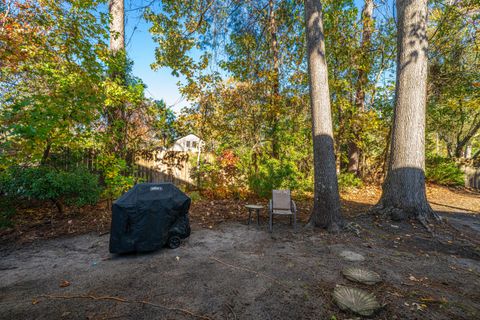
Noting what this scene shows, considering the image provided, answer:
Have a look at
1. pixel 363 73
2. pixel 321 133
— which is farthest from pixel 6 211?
pixel 363 73

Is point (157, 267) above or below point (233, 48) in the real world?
below

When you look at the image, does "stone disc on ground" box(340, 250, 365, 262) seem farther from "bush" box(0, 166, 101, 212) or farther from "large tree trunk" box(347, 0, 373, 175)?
"large tree trunk" box(347, 0, 373, 175)

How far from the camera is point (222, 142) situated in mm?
8195

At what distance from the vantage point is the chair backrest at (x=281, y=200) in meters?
4.93

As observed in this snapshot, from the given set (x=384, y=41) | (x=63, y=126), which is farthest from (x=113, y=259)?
(x=384, y=41)

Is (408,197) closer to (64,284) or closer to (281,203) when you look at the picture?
(281,203)

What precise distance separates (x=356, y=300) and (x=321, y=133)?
3118mm

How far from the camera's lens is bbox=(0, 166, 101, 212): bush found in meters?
4.07

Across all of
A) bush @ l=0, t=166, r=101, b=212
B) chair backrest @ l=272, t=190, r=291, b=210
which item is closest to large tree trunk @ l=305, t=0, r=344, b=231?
chair backrest @ l=272, t=190, r=291, b=210

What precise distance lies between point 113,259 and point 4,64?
6.08 metres

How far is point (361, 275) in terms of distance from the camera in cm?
252

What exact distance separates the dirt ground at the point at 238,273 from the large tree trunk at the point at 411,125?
0.57 m

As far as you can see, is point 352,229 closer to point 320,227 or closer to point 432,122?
point 320,227

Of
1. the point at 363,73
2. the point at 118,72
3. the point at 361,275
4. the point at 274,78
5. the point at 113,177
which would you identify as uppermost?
the point at 363,73
